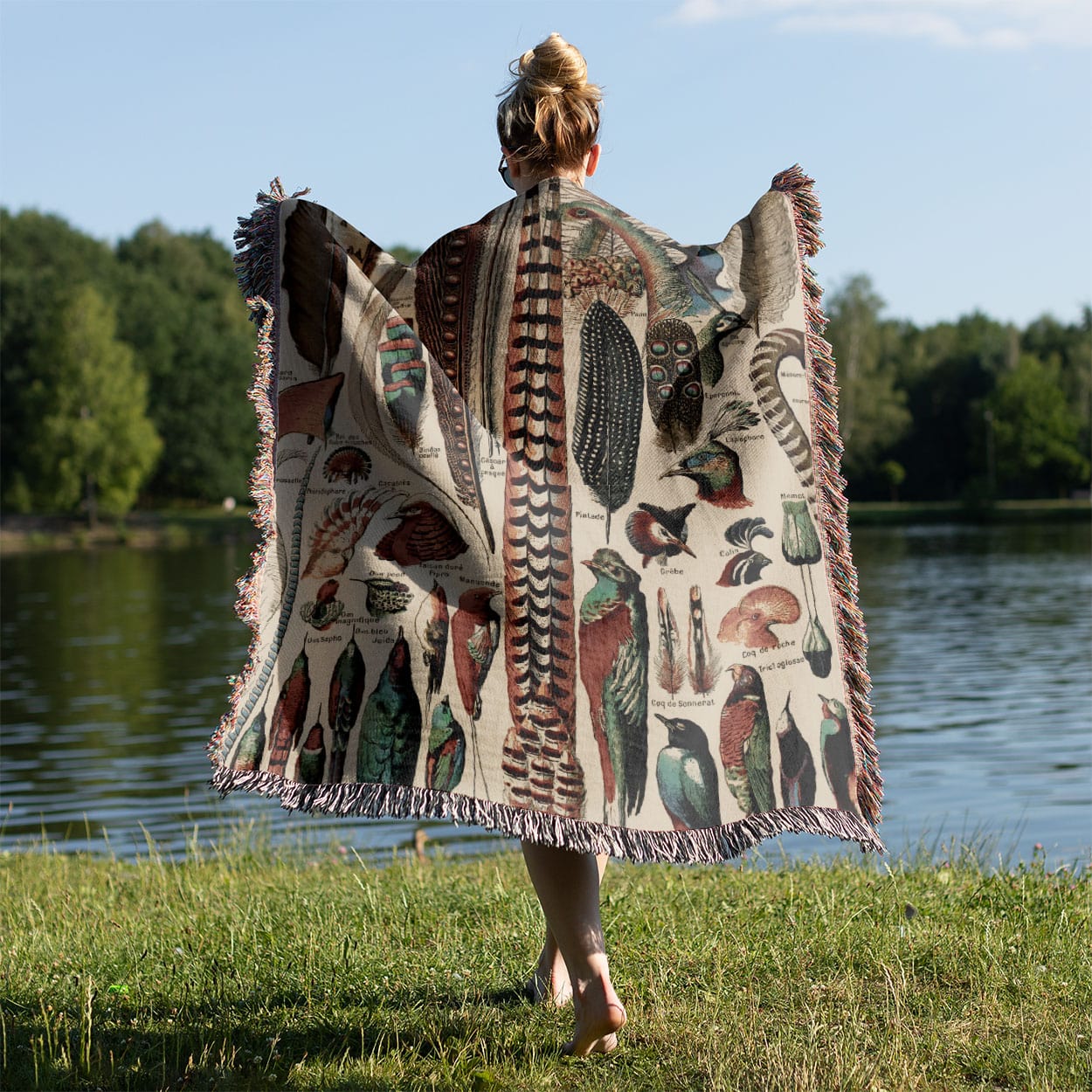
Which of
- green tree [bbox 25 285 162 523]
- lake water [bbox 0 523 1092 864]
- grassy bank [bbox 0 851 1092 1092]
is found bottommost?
lake water [bbox 0 523 1092 864]

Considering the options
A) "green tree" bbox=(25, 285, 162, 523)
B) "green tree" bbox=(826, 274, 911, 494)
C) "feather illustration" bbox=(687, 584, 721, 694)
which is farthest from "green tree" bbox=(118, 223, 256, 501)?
"feather illustration" bbox=(687, 584, 721, 694)

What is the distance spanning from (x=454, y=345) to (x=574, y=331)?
270mm

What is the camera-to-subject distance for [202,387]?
→ 57344 mm

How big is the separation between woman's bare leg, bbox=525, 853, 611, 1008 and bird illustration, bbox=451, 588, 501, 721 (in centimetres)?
57

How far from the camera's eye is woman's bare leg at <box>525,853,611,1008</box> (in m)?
3.16

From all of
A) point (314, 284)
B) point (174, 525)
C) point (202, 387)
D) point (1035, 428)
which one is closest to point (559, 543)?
point (314, 284)

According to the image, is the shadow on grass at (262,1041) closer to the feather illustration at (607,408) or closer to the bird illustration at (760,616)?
the bird illustration at (760,616)

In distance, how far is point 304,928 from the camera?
3.81 metres

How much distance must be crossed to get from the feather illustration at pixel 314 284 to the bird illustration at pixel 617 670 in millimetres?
774

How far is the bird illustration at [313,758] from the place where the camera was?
2902 mm

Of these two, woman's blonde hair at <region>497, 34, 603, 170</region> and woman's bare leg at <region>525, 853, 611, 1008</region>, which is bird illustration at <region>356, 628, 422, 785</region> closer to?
woman's bare leg at <region>525, 853, 611, 1008</region>

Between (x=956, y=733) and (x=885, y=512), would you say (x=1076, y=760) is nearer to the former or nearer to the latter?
(x=956, y=733)

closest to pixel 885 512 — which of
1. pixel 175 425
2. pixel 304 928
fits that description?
pixel 175 425

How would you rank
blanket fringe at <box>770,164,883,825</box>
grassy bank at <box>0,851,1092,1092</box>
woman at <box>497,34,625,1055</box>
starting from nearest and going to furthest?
grassy bank at <box>0,851,1092,1092</box> < woman at <box>497,34,625,1055</box> < blanket fringe at <box>770,164,883,825</box>
